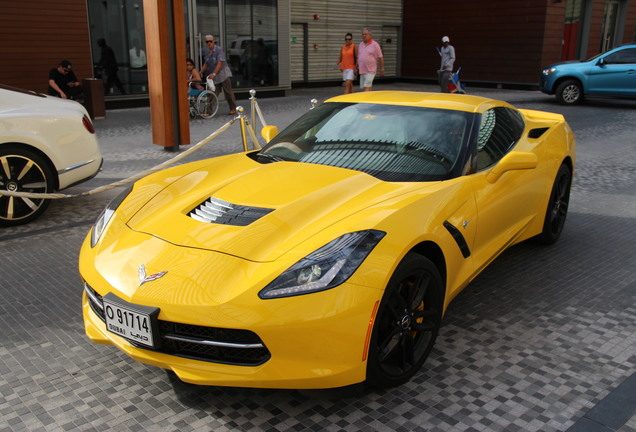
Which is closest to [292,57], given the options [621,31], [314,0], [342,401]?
[314,0]

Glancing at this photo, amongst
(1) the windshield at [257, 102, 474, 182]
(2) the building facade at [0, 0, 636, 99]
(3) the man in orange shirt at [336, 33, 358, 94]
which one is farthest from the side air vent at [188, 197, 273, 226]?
(2) the building facade at [0, 0, 636, 99]

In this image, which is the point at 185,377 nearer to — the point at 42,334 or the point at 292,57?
the point at 42,334

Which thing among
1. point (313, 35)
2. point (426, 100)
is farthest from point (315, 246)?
point (313, 35)

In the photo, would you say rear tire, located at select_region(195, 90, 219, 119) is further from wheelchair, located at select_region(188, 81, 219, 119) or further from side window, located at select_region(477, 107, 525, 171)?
side window, located at select_region(477, 107, 525, 171)

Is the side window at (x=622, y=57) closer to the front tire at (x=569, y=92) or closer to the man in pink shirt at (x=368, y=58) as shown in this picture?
the front tire at (x=569, y=92)

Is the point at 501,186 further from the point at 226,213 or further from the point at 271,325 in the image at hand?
the point at 271,325

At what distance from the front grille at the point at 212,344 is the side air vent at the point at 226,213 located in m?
0.66

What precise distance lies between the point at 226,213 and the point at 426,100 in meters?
1.93

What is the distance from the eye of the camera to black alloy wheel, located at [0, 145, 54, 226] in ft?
19.5

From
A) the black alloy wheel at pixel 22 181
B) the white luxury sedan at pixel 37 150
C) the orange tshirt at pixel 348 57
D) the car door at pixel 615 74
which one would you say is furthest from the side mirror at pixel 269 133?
the car door at pixel 615 74

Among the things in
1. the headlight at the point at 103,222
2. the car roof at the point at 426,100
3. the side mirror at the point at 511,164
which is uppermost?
the car roof at the point at 426,100

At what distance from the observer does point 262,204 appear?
3363 millimetres

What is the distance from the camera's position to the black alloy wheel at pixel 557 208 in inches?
206

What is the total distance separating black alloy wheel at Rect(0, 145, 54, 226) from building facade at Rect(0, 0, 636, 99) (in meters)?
9.60
